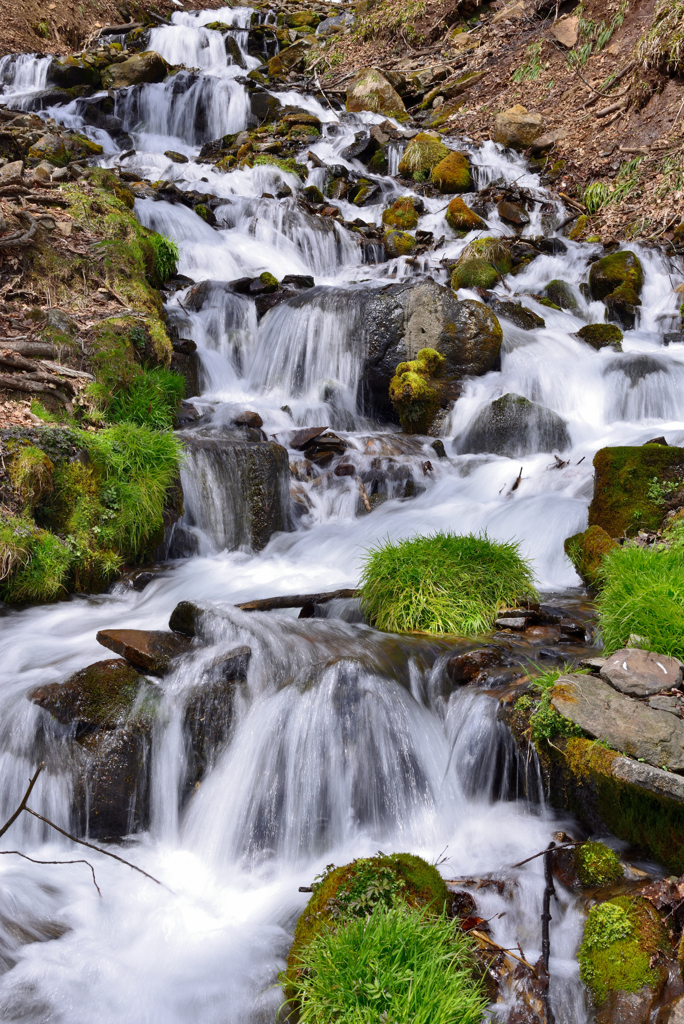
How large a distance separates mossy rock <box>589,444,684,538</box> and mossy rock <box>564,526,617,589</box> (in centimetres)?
15

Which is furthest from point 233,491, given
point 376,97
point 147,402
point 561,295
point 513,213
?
point 376,97

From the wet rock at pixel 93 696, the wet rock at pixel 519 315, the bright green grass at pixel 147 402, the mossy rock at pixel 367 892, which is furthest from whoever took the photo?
the wet rock at pixel 519 315

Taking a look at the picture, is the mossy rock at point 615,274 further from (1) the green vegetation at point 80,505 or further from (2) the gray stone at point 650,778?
(2) the gray stone at point 650,778

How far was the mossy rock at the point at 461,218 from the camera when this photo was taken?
14.4 meters

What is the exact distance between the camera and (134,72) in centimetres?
1998

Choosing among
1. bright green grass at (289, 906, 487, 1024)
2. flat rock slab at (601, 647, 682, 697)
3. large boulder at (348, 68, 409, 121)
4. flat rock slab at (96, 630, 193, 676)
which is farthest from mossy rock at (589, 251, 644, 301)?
bright green grass at (289, 906, 487, 1024)

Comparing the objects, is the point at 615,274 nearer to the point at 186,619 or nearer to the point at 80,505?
the point at 80,505

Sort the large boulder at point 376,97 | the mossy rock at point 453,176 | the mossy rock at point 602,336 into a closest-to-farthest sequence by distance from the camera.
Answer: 1. the mossy rock at point 602,336
2. the mossy rock at point 453,176
3. the large boulder at point 376,97

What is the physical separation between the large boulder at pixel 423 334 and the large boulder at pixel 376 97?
496 inches

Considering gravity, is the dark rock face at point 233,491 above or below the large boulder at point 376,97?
below

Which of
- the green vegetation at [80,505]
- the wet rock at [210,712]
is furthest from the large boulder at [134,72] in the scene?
the wet rock at [210,712]

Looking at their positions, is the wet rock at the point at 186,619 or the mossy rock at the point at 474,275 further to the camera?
the mossy rock at the point at 474,275

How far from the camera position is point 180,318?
1074 centimetres

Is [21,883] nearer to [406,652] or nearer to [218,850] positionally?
[218,850]
